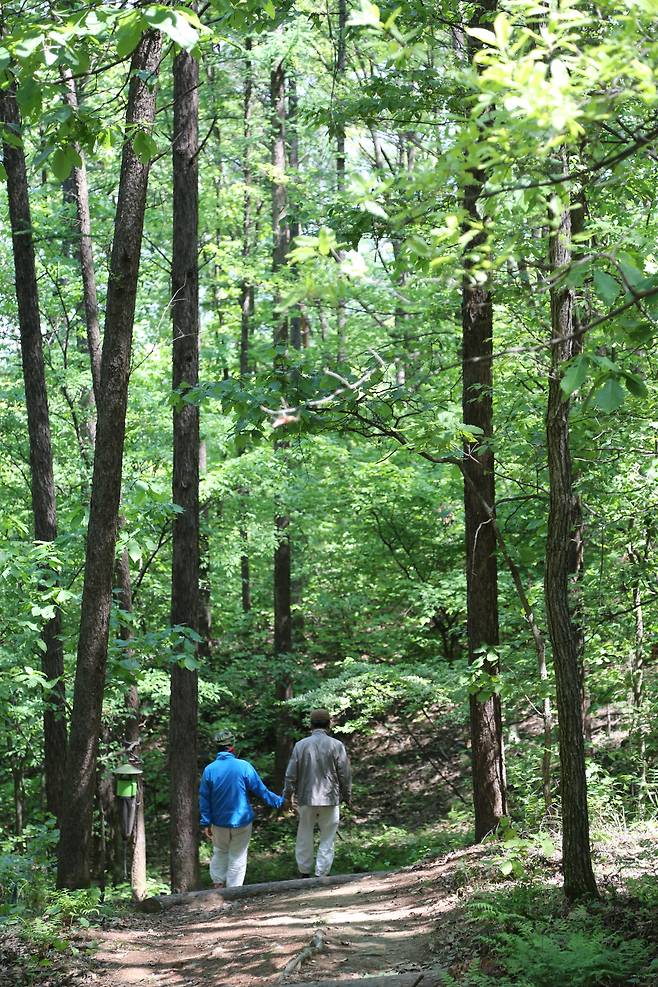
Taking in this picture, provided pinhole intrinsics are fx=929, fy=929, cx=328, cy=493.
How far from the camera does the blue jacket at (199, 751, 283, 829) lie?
32.1 ft

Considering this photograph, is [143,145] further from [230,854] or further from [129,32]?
[230,854]

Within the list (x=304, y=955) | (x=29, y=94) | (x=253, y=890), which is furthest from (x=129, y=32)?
(x=253, y=890)

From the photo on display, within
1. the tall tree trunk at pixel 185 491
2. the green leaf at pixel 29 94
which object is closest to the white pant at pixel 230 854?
the tall tree trunk at pixel 185 491

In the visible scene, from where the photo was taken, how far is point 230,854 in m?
10.1

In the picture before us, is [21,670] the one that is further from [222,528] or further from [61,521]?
[222,528]

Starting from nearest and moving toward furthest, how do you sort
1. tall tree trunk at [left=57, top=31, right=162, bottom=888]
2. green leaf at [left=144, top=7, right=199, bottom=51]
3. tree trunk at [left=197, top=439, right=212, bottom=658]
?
green leaf at [left=144, top=7, right=199, bottom=51]
tall tree trunk at [left=57, top=31, right=162, bottom=888]
tree trunk at [left=197, top=439, right=212, bottom=658]

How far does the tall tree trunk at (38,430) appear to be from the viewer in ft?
37.0

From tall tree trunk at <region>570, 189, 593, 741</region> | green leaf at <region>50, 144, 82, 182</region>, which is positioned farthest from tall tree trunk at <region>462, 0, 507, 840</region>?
green leaf at <region>50, 144, 82, 182</region>

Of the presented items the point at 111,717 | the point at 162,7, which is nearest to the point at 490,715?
the point at 162,7

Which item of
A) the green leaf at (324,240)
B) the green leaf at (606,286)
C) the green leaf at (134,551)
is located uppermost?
the green leaf at (324,240)

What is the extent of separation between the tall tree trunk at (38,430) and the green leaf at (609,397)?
9284mm

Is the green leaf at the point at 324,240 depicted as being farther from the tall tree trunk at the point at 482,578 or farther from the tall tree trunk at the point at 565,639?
the tall tree trunk at the point at 482,578

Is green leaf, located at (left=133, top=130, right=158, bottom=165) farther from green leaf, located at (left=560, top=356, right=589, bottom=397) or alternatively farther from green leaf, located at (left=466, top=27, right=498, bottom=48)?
green leaf, located at (left=560, top=356, right=589, bottom=397)

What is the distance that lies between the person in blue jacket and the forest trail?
149cm
